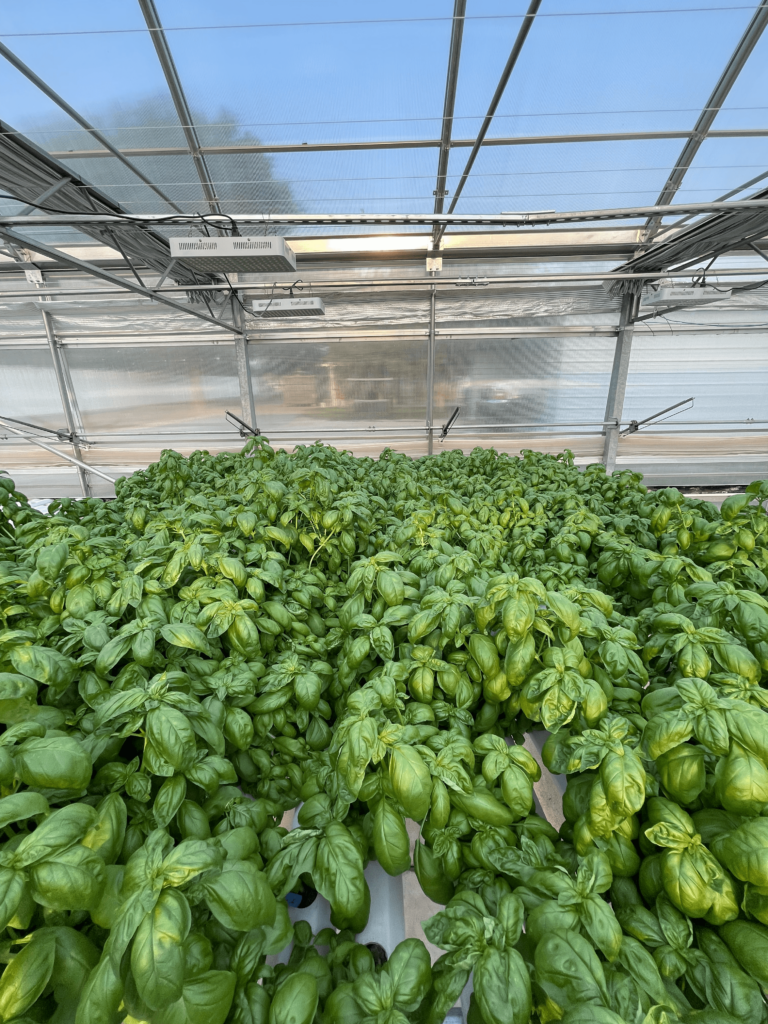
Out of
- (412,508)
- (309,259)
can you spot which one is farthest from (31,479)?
(412,508)

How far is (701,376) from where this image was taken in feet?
20.6

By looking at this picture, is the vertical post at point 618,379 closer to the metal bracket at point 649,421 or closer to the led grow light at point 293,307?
the metal bracket at point 649,421

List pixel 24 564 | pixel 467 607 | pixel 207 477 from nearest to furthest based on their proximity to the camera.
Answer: pixel 467 607 → pixel 24 564 → pixel 207 477

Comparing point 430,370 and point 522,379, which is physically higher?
point 430,370

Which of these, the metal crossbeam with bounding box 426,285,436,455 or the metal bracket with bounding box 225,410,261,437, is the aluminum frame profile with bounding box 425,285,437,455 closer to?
the metal crossbeam with bounding box 426,285,436,455

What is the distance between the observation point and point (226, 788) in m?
0.92

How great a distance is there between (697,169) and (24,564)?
592cm

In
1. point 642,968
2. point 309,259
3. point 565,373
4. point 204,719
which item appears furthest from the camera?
point 565,373

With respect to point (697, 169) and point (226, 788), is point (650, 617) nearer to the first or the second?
point (226, 788)

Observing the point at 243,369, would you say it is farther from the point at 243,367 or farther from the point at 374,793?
the point at 374,793

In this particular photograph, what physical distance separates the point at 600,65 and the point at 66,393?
6.83 metres

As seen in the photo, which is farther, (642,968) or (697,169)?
(697,169)

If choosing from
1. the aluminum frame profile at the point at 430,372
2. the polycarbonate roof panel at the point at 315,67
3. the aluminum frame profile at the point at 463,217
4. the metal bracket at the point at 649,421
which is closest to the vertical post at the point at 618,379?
the metal bracket at the point at 649,421

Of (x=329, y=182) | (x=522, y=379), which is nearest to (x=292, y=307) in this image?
(x=329, y=182)
